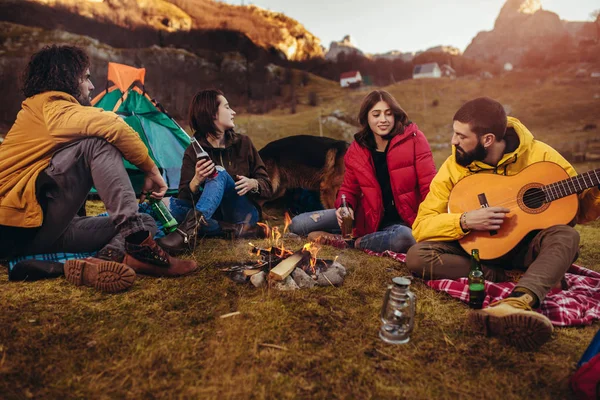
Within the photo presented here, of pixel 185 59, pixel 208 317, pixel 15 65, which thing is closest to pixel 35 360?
pixel 208 317

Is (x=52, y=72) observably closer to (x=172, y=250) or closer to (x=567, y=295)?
(x=172, y=250)

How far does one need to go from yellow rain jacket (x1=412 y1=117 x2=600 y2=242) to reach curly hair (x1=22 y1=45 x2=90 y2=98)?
2.98 metres

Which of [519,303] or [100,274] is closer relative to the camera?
[519,303]

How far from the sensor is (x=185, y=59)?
20.9m

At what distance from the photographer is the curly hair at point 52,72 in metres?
2.66

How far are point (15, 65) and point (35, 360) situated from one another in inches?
616

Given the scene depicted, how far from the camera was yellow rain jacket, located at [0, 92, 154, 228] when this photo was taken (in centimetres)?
252

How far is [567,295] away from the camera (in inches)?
100

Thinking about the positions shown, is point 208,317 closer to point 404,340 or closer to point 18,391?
point 18,391

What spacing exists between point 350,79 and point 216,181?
93.4 ft

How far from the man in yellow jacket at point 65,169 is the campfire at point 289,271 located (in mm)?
664

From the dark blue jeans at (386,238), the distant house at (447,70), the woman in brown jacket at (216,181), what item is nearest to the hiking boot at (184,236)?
the woman in brown jacket at (216,181)

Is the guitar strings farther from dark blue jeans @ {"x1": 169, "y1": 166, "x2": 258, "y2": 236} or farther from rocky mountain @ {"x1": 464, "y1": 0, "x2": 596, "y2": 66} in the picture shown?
rocky mountain @ {"x1": 464, "y1": 0, "x2": 596, "y2": 66}

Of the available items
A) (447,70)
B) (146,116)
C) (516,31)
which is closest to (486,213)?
(146,116)
